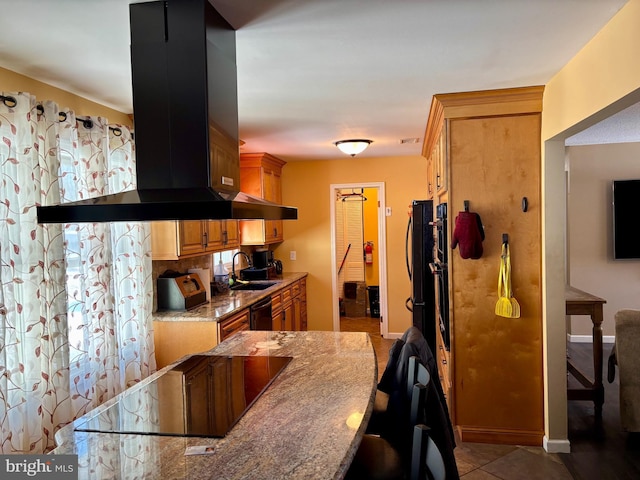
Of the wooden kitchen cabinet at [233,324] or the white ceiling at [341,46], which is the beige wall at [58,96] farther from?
the wooden kitchen cabinet at [233,324]

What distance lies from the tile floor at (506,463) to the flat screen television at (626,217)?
3.13 metres

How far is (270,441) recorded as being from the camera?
1.29m

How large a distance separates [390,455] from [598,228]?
4.61 m

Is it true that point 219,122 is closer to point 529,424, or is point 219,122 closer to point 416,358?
point 416,358

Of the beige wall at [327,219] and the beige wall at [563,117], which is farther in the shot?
the beige wall at [327,219]

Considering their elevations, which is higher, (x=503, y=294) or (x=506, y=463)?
(x=503, y=294)

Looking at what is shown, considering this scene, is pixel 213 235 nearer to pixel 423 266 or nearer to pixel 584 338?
pixel 423 266

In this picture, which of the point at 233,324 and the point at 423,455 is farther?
the point at 233,324

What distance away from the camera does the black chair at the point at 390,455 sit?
1.45 m

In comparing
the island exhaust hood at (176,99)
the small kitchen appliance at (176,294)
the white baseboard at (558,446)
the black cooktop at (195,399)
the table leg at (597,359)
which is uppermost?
the island exhaust hood at (176,99)

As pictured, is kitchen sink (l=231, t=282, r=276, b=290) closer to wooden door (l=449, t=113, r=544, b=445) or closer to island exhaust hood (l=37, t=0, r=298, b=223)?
wooden door (l=449, t=113, r=544, b=445)

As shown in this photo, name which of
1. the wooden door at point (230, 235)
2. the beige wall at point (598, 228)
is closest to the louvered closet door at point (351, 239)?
the wooden door at point (230, 235)

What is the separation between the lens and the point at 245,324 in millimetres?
3521

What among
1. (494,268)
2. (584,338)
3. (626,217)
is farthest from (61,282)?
(626,217)
